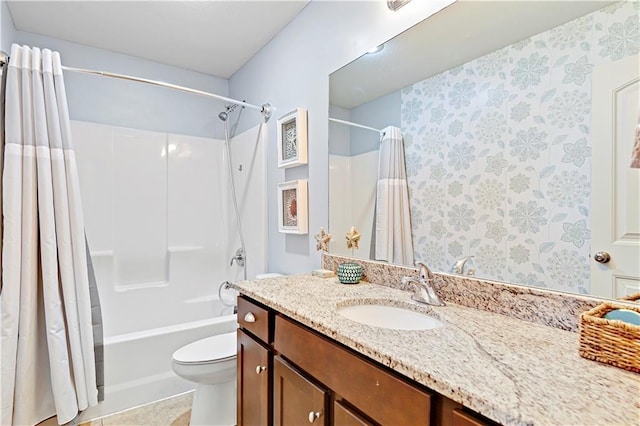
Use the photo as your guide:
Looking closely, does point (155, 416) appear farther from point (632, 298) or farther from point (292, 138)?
point (632, 298)

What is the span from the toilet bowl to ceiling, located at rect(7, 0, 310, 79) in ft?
6.65

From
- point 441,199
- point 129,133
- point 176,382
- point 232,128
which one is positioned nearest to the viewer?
point 441,199

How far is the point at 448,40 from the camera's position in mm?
1224

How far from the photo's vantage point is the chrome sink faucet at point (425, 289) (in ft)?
3.66

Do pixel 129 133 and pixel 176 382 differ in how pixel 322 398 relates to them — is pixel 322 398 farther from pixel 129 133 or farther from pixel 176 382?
pixel 129 133

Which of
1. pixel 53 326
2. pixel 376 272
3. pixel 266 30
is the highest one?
pixel 266 30

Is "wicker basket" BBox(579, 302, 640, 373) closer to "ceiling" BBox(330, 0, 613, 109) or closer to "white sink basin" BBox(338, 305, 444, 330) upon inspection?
"white sink basin" BBox(338, 305, 444, 330)

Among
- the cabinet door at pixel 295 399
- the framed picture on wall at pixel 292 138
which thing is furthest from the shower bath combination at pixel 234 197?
the cabinet door at pixel 295 399

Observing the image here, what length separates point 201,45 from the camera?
2.41 m

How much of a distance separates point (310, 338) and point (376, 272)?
0.59 m

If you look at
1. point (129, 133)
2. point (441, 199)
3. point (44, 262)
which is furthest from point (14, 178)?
point (441, 199)

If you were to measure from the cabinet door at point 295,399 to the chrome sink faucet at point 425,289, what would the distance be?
1.53 feet

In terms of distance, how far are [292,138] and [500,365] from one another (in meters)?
1.66

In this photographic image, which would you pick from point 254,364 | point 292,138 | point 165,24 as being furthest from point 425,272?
point 165,24
